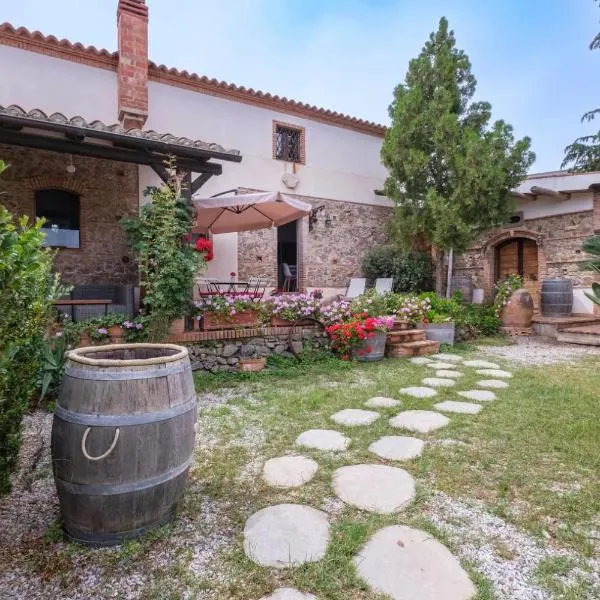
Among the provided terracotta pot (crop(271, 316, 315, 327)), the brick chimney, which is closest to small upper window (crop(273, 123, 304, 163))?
the brick chimney

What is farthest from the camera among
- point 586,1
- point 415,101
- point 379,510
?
point 586,1

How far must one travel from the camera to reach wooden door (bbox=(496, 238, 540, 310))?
34.2ft

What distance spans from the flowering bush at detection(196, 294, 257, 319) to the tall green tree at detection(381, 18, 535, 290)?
16.6ft

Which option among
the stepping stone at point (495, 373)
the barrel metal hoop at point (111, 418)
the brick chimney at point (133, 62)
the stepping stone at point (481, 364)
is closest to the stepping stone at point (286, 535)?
the barrel metal hoop at point (111, 418)

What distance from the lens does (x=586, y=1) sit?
12297mm

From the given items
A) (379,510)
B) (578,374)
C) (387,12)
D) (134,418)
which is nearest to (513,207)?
(578,374)

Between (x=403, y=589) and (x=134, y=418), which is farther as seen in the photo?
(x=134, y=418)

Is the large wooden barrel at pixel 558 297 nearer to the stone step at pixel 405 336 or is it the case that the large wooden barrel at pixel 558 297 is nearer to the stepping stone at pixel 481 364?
the stone step at pixel 405 336

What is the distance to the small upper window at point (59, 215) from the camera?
23.7ft

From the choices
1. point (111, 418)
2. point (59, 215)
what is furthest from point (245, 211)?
point (111, 418)

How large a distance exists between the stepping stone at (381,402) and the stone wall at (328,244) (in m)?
5.84

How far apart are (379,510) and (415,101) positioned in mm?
9027

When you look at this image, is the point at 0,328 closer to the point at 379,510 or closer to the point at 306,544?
the point at 306,544

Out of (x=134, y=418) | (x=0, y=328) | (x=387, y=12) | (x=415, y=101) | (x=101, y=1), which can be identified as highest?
(x=387, y=12)
